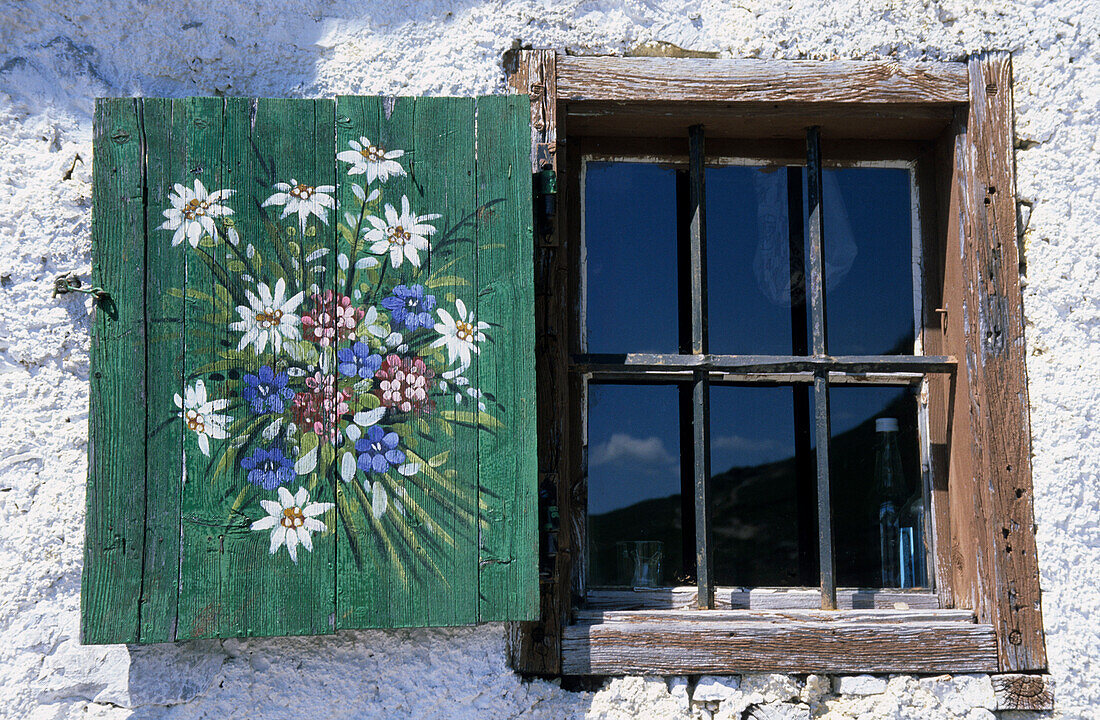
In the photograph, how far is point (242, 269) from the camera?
1.69m

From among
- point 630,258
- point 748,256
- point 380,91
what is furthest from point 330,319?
point 748,256

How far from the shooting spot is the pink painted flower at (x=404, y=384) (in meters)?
1.70

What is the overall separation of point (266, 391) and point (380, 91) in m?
0.70

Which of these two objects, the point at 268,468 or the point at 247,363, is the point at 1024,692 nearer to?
the point at 268,468

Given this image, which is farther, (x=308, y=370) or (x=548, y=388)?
(x=548, y=388)

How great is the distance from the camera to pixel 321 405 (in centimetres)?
168

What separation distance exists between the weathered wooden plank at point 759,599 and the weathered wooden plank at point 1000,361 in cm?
20

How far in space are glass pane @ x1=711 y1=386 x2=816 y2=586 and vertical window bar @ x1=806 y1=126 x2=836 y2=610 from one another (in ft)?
0.28

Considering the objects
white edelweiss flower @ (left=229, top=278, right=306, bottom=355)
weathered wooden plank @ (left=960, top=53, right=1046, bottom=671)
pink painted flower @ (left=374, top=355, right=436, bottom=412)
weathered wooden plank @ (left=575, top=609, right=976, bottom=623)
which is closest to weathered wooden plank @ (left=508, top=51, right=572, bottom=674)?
weathered wooden plank @ (left=575, top=609, right=976, bottom=623)

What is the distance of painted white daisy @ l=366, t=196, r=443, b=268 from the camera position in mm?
1719

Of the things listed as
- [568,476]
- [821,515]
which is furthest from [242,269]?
[821,515]

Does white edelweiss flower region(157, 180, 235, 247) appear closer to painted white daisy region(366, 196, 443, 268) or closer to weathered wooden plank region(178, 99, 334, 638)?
weathered wooden plank region(178, 99, 334, 638)

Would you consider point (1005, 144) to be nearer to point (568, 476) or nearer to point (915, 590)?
point (915, 590)

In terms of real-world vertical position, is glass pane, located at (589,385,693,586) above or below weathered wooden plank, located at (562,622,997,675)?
above
